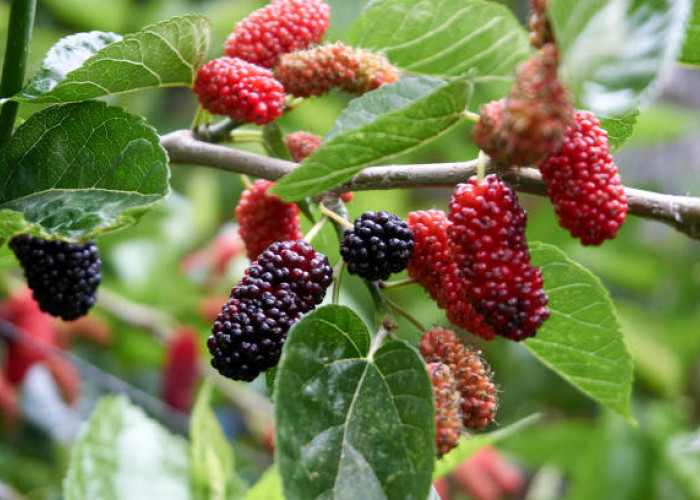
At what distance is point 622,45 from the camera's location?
45 centimetres

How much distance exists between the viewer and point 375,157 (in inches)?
22.4

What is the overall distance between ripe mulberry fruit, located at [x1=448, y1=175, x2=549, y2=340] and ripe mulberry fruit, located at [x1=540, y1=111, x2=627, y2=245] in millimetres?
31

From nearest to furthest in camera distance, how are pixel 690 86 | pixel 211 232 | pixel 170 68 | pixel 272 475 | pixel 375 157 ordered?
pixel 375 157
pixel 170 68
pixel 272 475
pixel 211 232
pixel 690 86

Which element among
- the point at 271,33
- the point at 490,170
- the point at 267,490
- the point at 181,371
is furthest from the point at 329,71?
the point at 181,371

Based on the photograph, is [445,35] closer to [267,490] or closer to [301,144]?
[301,144]

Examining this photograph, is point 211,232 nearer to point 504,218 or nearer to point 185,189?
point 185,189

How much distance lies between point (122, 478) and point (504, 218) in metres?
0.62

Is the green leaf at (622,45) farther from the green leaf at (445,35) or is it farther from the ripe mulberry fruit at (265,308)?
the green leaf at (445,35)

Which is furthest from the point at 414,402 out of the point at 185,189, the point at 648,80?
the point at 185,189

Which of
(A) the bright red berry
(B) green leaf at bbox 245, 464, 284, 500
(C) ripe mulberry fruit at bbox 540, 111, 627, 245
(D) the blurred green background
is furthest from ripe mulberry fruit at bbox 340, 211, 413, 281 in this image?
(A) the bright red berry

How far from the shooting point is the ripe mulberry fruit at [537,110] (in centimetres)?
50

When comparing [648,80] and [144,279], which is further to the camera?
[144,279]

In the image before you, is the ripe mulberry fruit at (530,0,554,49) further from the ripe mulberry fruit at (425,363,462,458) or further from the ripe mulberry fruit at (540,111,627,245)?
the ripe mulberry fruit at (425,363,462,458)

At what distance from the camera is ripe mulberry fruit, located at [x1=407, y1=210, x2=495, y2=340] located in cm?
63
